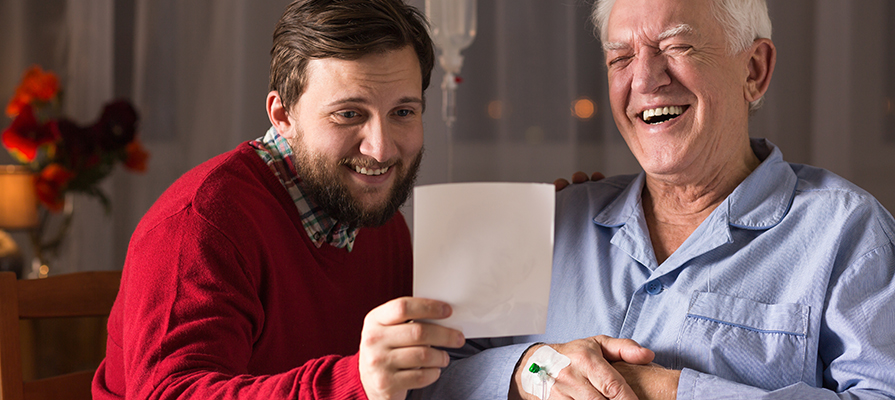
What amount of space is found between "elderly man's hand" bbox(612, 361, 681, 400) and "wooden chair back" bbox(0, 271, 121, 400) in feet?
3.53

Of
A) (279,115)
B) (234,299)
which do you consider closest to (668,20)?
(279,115)

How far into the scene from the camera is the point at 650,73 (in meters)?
1.14

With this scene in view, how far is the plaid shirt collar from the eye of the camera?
3.99 ft

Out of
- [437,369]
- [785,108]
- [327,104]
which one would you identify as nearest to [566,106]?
[785,108]

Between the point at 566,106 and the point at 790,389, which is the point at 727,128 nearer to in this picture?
the point at 790,389

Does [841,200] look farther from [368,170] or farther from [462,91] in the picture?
[462,91]

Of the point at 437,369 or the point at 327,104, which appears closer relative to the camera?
the point at 437,369

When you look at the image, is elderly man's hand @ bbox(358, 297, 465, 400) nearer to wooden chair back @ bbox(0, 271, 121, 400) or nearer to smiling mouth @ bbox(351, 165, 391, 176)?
smiling mouth @ bbox(351, 165, 391, 176)

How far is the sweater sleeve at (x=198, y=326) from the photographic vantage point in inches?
32.1

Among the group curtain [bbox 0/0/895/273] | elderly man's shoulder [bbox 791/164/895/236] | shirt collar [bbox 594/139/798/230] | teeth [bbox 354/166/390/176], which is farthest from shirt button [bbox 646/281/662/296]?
curtain [bbox 0/0/895/273]

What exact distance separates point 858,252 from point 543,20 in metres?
1.72

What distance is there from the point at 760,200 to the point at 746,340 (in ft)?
0.84

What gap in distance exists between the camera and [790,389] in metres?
0.89

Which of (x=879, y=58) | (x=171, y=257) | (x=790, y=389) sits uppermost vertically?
(x=879, y=58)
